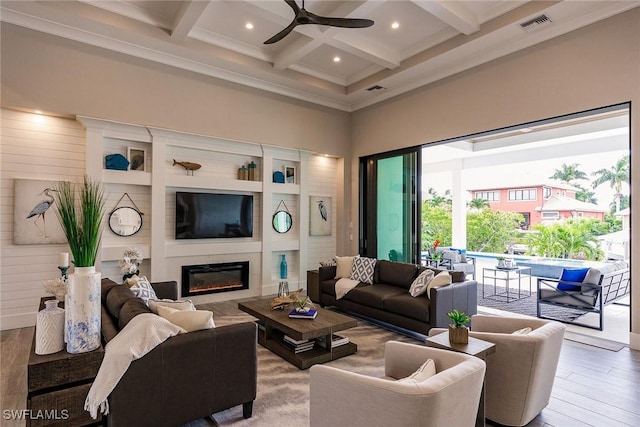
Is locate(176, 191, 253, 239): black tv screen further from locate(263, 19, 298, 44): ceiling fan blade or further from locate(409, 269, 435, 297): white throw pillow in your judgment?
locate(409, 269, 435, 297): white throw pillow

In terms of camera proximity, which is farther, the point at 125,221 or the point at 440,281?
the point at 125,221

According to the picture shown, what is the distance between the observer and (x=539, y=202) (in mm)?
11992

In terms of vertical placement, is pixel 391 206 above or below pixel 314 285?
above

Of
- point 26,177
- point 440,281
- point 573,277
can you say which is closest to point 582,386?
point 440,281

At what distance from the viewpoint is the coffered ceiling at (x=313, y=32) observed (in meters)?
4.14

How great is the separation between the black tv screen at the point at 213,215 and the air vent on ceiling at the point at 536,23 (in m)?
4.82

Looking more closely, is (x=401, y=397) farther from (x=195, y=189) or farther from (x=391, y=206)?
(x=391, y=206)

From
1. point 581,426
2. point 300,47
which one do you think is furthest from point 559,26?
point 581,426

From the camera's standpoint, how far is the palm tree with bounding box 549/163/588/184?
11508 millimetres

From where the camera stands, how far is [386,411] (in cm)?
155

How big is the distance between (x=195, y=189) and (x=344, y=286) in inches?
118

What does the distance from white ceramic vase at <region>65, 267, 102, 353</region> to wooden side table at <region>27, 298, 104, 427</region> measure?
0.06m

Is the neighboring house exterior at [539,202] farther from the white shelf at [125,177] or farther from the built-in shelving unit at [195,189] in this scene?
the white shelf at [125,177]

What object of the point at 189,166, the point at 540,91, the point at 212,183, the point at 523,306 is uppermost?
the point at 540,91
